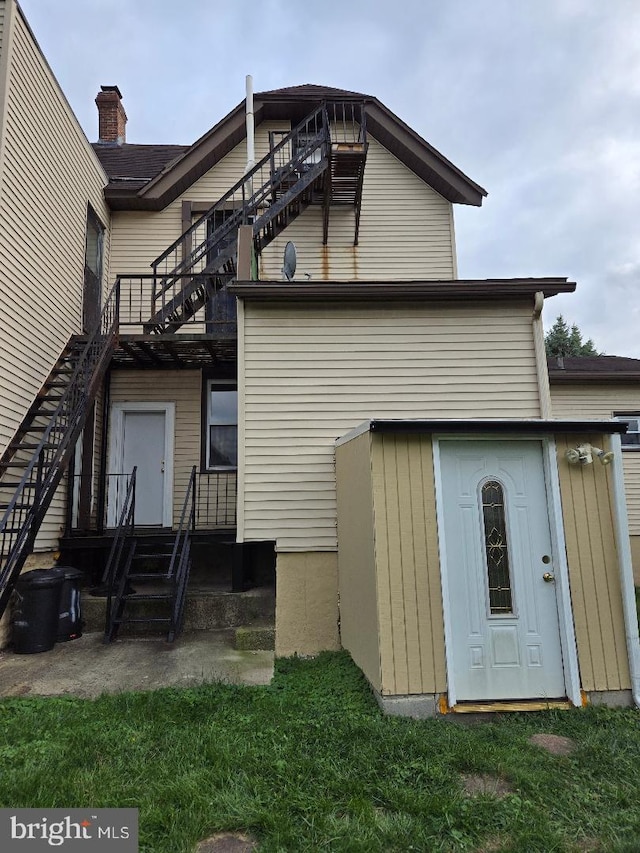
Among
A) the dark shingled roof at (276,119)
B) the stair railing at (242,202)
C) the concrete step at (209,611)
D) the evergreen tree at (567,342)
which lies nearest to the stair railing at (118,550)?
the concrete step at (209,611)

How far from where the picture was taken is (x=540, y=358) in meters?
6.52

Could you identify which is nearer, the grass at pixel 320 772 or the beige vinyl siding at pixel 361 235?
the grass at pixel 320 772

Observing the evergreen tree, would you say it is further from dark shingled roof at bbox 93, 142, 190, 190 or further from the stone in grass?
the stone in grass

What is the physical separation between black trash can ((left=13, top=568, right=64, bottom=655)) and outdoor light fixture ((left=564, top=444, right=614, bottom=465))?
222 inches

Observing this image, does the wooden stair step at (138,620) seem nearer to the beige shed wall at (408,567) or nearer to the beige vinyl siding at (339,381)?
the beige vinyl siding at (339,381)

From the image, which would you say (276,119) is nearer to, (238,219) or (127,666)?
(238,219)

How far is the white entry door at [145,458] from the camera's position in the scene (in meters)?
8.71

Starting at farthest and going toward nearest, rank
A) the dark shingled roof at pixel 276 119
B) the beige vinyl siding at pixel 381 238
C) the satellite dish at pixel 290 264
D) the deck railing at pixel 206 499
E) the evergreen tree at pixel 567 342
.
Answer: the evergreen tree at pixel 567 342, the beige vinyl siding at pixel 381 238, the dark shingled roof at pixel 276 119, the deck railing at pixel 206 499, the satellite dish at pixel 290 264

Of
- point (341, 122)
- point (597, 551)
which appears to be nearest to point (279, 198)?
point (341, 122)

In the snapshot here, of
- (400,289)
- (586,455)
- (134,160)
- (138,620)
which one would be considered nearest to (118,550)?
(138,620)

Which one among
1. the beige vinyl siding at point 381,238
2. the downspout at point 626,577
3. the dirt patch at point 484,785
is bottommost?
the dirt patch at point 484,785

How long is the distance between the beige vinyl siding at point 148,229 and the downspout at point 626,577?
8.41 meters

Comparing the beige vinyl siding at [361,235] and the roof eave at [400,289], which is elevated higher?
the beige vinyl siding at [361,235]

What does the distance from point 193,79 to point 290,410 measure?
1310 centimetres
